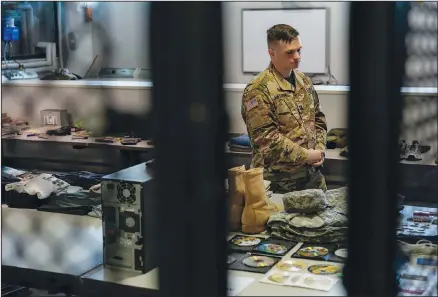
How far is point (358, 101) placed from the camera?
289 mm

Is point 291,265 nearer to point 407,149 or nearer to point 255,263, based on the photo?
point 255,263

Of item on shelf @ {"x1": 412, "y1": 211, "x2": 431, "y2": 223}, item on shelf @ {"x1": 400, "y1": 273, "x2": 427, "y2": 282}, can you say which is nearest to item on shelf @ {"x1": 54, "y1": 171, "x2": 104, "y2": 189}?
item on shelf @ {"x1": 412, "y1": 211, "x2": 431, "y2": 223}

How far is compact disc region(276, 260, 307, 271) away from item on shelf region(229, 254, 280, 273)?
0.02m

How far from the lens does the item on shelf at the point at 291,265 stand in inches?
49.5

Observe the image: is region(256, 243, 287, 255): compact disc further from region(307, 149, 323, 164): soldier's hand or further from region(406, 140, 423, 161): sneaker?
region(406, 140, 423, 161): sneaker

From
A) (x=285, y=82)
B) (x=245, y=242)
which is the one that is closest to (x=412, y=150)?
(x=245, y=242)

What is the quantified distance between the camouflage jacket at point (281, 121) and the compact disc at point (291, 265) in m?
0.41

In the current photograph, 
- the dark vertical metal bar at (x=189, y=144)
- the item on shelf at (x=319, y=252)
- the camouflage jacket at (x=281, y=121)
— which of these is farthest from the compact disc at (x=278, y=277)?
the dark vertical metal bar at (x=189, y=144)

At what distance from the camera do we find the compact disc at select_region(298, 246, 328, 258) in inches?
52.6

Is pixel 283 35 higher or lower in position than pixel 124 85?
higher

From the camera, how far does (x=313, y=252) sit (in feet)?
4.45

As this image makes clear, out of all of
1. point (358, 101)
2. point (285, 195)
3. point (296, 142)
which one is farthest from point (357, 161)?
point (296, 142)

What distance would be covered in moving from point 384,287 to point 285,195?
1.21 m

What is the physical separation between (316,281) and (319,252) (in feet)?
0.63
